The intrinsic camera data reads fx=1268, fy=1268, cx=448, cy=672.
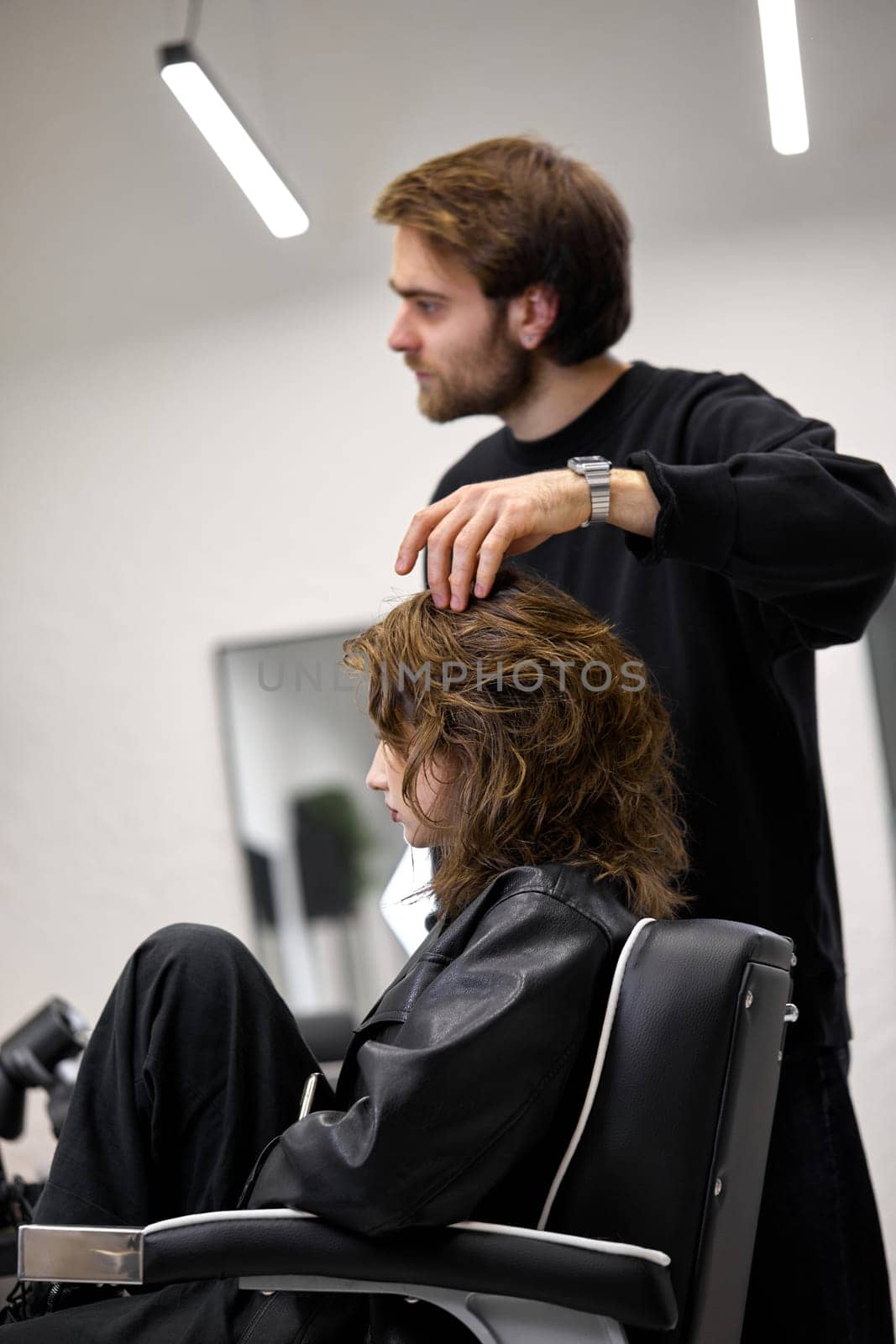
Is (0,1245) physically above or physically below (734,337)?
below

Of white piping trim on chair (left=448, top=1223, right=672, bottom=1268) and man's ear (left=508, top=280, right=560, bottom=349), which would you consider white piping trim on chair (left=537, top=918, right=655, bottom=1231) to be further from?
man's ear (left=508, top=280, right=560, bottom=349)

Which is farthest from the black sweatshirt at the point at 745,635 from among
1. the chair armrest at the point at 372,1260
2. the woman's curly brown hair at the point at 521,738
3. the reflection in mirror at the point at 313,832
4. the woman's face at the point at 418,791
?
the reflection in mirror at the point at 313,832

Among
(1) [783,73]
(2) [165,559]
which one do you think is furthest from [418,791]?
(2) [165,559]

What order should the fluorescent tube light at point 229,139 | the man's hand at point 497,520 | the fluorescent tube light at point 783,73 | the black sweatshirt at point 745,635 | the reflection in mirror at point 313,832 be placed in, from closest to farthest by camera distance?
the man's hand at point 497,520 < the black sweatshirt at point 745,635 < the fluorescent tube light at point 783,73 < the fluorescent tube light at point 229,139 < the reflection in mirror at point 313,832

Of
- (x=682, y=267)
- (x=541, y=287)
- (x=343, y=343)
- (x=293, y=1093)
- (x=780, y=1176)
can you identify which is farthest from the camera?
(x=343, y=343)

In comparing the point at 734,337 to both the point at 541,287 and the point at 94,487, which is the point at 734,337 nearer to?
the point at 541,287

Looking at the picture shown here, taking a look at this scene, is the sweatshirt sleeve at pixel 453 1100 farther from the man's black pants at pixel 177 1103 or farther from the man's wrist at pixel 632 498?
the man's wrist at pixel 632 498

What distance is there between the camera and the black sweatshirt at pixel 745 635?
166 centimetres

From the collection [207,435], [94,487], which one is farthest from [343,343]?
[94,487]

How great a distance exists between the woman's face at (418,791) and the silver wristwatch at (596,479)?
36 cm

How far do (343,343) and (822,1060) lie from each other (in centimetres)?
240

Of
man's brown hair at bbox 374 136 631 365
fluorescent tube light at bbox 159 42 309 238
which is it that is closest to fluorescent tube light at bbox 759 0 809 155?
man's brown hair at bbox 374 136 631 365

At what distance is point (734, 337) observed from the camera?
127 inches

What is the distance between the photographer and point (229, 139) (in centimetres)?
279
